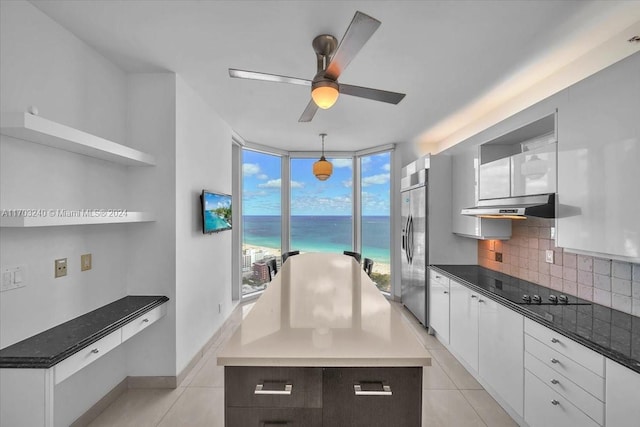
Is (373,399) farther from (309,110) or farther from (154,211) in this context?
(154,211)

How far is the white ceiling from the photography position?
5.63 feet

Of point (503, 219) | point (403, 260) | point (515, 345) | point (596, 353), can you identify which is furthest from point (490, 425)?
point (403, 260)

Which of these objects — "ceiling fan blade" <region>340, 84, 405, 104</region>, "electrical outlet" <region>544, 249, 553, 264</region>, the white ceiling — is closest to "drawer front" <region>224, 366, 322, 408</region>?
"ceiling fan blade" <region>340, 84, 405, 104</region>

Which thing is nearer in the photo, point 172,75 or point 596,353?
point 596,353

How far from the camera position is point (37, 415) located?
1.41 meters

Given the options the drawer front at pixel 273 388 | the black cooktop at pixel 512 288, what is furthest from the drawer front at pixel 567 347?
the drawer front at pixel 273 388

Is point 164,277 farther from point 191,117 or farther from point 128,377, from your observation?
point 191,117

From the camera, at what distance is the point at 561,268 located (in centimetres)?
234

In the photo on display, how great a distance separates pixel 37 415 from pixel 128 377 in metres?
1.20

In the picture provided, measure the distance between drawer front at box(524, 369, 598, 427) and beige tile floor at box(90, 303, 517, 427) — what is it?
368 mm

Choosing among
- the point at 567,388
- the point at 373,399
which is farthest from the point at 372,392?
the point at 567,388

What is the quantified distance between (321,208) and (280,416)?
4825 millimetres

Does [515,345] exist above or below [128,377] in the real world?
above

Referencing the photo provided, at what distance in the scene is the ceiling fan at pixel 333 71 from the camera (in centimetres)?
135
